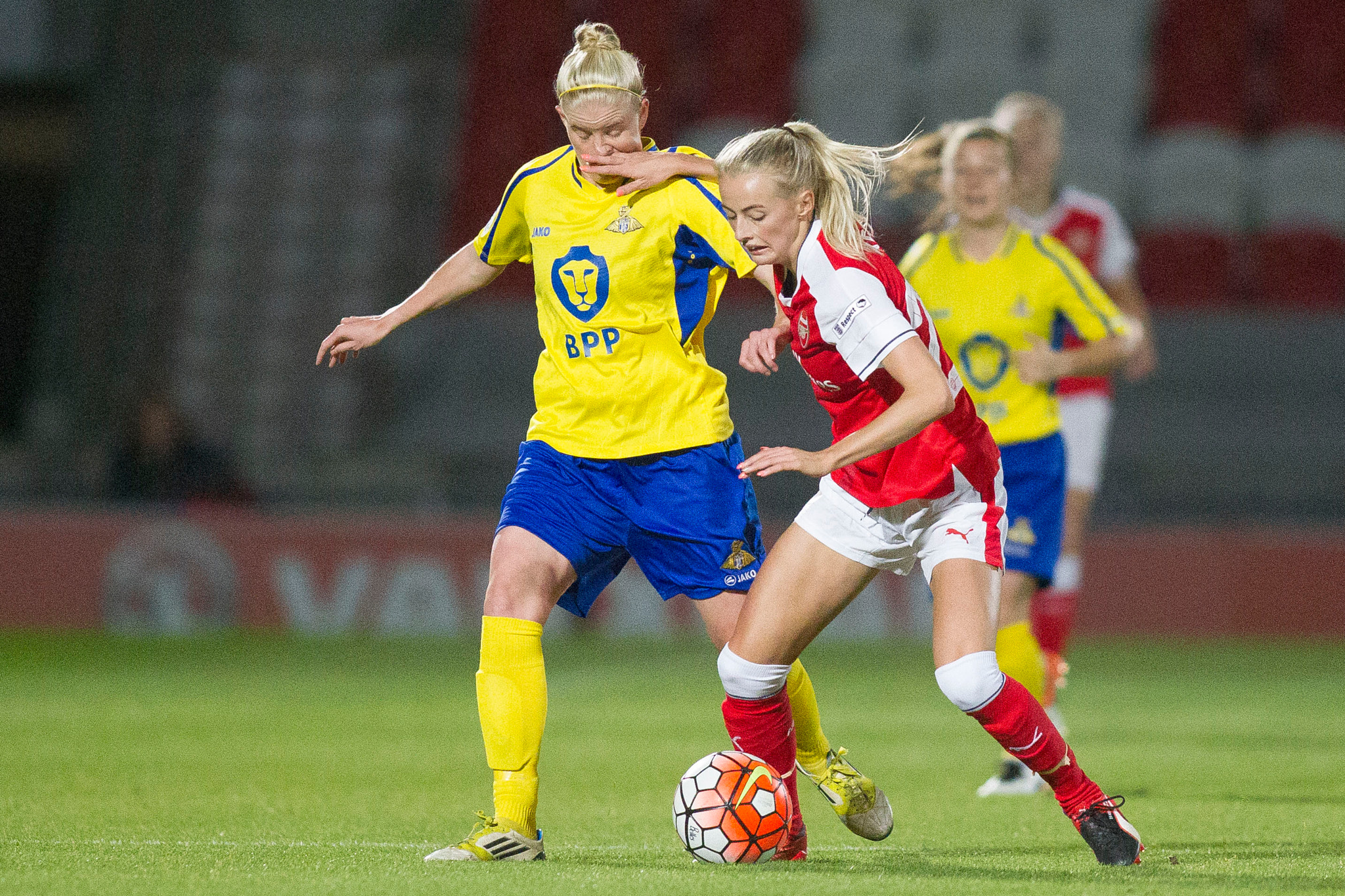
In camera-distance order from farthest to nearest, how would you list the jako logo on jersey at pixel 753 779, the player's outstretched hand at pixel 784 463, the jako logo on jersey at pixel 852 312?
the jako logo on jersey at pixel 753 779
the jako logo on jersey at pixel 852 312
the player's outstretched hand at pixel 784 463

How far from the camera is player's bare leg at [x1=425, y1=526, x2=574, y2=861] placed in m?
3.95

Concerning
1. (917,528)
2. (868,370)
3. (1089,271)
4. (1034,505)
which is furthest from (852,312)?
(1089,271)

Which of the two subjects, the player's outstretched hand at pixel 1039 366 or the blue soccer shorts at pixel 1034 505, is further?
the blue soccer shorts at pixel 1034 505

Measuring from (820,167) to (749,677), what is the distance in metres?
1.16

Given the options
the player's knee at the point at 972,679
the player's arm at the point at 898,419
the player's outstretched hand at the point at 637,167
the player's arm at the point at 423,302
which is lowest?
the player's knee at the point at 972,679

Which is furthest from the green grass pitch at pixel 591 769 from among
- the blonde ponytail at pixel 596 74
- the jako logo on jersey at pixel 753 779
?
the blonde ponytail at pixel 596 74

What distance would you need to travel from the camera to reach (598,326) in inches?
164

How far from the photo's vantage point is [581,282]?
4172 millimetres

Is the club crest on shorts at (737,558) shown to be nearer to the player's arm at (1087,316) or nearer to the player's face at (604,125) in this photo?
the player's face at (604,125)

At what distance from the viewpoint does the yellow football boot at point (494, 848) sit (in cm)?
391

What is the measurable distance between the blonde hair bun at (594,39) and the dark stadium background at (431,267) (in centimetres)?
667

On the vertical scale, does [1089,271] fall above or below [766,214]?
below

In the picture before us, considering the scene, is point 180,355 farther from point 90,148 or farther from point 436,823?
point 436,823

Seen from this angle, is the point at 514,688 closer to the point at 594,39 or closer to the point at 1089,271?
the point at 594,39
